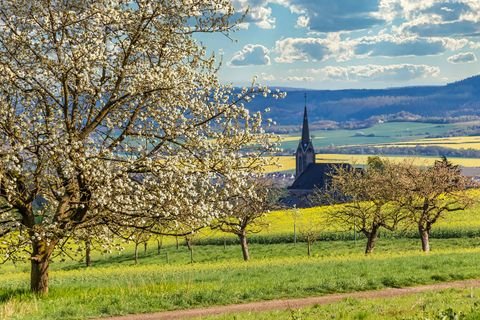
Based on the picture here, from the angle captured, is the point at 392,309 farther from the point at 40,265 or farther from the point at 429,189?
the point at 429,189

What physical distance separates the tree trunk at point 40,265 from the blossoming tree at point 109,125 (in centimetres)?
7

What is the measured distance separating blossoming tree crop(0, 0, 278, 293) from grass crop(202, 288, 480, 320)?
455 cm

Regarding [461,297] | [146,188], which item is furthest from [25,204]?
[461,297]

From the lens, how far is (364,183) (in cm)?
5553

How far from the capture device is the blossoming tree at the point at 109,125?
1884cm

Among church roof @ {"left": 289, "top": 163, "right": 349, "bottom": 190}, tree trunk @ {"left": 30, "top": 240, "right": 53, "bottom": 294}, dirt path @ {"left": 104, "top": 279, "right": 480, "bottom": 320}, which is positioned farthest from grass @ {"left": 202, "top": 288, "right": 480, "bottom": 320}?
church roof @ {"left": 289, "top": 163, "right": 349, "bottom": 190}

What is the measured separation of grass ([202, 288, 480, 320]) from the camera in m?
14.1

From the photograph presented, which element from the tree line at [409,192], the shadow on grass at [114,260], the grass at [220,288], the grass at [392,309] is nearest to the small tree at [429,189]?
the tree line at [409,192]

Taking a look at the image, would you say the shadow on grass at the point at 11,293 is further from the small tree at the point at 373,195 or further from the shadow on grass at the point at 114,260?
the shadow on grass at the point at 114,260

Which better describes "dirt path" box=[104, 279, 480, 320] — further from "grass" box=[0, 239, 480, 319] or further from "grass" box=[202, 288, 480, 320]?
"grass" box=[202, 288, 480, 320]

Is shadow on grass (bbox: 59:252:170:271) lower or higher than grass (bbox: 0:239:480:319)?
lower

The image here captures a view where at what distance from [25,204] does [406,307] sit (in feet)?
39.3

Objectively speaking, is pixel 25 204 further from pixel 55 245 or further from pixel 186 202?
pixel 186 202

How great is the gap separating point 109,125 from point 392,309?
10583 millimetres
